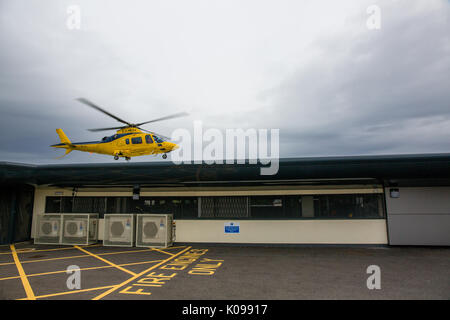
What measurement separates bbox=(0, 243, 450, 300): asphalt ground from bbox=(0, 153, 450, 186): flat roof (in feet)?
10.9

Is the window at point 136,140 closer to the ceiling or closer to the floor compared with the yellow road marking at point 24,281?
closer to the ceiling

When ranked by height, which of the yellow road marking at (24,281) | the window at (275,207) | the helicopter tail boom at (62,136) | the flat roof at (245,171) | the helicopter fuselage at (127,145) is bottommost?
the yellow road marking at (24,281)

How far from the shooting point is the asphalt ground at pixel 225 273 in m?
6.60

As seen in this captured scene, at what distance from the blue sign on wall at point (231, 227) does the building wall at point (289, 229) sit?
197 mm

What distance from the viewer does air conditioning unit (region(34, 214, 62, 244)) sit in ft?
47.0

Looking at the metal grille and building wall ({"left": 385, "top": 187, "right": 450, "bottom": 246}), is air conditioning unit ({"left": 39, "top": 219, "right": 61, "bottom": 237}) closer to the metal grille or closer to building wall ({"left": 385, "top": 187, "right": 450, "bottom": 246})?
the metal grille

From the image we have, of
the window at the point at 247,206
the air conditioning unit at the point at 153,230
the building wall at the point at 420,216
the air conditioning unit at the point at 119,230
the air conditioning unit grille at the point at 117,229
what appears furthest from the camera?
the air conditioning unit grille at the point at 117,229

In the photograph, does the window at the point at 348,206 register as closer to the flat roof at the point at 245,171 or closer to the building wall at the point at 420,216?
the building wall at the point at 420,216

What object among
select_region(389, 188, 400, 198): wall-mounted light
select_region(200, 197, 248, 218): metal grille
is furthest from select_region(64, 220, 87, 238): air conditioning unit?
select_region(389, 188, 400, 198): wall-mounted light

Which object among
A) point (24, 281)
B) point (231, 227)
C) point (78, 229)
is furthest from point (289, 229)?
point (78, 229)

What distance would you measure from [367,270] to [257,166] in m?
5.46

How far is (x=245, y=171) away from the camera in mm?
11258

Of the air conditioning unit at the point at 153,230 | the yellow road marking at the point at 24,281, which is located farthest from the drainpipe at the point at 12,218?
the air conditioning unit at the point at 153,230

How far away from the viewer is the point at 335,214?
1345 centimetres
